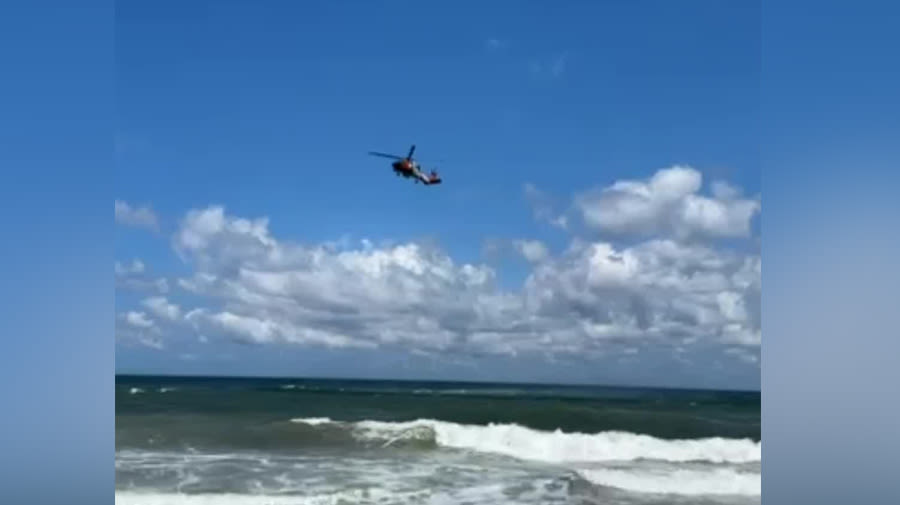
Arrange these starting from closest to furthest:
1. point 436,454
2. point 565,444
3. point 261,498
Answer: point 261,498 → point 436,454 → point 565,444

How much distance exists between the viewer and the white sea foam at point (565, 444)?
1176 cm

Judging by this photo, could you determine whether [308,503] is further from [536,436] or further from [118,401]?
[118,401]

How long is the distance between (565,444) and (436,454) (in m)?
2.49

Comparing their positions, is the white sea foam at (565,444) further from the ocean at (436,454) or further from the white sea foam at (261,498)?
the white sea foam at (261,498)

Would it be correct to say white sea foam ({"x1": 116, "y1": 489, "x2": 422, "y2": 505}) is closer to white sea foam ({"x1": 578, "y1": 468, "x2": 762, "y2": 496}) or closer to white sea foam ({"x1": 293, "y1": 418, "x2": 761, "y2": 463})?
white sea foam ({"x1": 578, "y1": 468, "x2": 762, "y2": 496})

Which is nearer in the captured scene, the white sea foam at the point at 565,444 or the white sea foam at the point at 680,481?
the white sea foam at the point at 680,481

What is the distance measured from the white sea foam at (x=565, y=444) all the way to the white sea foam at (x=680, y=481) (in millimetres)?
1625

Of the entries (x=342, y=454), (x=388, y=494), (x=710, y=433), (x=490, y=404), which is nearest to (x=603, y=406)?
(x=490, y=404)

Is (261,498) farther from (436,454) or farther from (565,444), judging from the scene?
(565,444)

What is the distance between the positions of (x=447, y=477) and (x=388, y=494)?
1.23m

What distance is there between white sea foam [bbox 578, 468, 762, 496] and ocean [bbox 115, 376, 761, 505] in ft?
0.07

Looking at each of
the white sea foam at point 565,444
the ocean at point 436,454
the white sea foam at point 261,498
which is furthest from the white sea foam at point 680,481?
the white sea foam at point 261,498

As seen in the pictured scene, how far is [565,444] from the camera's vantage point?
42.0 ft

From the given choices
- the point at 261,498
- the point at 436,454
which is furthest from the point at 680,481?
the point at 261,498
